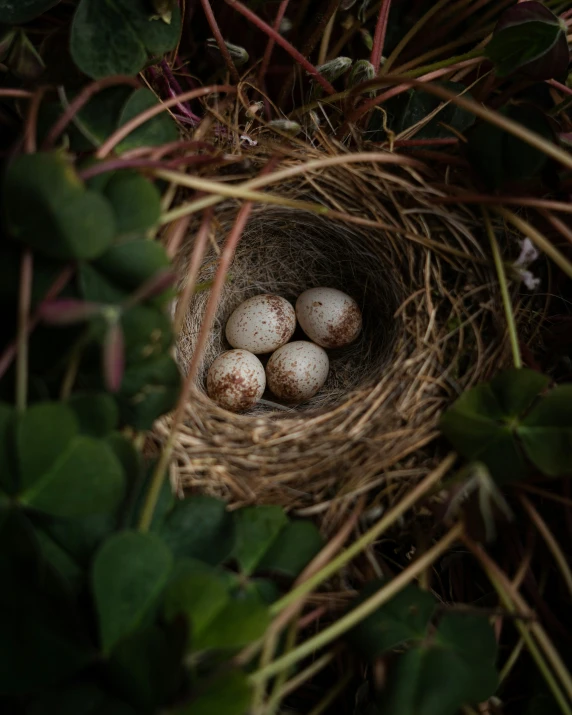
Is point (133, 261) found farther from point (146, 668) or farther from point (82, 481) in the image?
point (146, 668)

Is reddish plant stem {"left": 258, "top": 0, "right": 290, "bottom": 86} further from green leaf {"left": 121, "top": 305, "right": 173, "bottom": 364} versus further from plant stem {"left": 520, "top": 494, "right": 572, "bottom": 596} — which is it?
plant stem {"left": 520, "top": 494, "right": 572, "bottom": 596}

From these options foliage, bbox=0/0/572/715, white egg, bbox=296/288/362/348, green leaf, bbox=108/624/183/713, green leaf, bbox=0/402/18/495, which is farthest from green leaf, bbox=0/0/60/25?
green leaf, bbox=108/624/183/713

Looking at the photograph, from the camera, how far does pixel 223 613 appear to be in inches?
21.1

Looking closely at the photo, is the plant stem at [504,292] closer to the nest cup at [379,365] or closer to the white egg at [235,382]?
the nest cup at [379,365]

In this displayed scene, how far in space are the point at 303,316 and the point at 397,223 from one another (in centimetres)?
32

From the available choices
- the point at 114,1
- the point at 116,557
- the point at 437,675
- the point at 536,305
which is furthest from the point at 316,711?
the point at 114,1

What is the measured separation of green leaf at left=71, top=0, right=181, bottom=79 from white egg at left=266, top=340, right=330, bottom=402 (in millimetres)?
564

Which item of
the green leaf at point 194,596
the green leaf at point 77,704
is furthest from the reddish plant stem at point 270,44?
the green leaf at point 77,704

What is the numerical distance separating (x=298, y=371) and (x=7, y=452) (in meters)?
0.63

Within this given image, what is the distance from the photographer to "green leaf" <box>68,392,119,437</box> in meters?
0.54

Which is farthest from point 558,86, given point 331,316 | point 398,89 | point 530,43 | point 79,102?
point 79,102

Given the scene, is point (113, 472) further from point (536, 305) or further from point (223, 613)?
point (536, 305)

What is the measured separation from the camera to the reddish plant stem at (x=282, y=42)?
2.50 feet

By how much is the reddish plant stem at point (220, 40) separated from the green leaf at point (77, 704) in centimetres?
76
